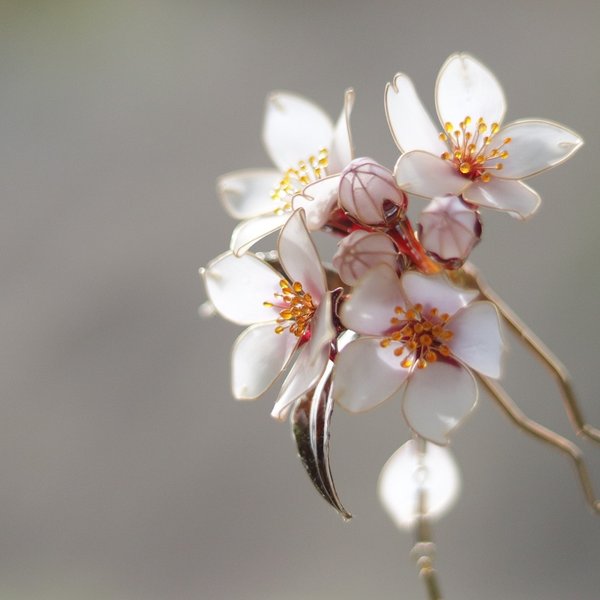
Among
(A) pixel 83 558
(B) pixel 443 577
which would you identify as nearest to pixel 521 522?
(B) pixel 443 577

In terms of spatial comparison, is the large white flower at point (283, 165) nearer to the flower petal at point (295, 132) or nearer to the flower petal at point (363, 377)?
the flower petal at point (295, 132)

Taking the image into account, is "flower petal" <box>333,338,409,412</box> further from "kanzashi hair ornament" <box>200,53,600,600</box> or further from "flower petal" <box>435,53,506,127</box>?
"flower petal" <box>435,53,506,127</box>

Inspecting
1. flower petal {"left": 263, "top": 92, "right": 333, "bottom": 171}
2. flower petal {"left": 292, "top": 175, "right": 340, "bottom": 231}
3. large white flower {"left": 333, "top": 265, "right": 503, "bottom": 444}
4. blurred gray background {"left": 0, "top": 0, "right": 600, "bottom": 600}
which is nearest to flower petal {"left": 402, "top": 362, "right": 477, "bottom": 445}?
large white flower {"left": 333, "top": 265, "right": 503, "bottom": 444}

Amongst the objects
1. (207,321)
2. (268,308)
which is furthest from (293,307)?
(207,321)

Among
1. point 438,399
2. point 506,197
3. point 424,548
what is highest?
point 506,197

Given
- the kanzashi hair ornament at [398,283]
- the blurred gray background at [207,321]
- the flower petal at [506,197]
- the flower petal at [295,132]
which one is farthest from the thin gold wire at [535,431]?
the blurred gray background at [207,321]

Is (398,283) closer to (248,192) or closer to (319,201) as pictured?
(319,201)

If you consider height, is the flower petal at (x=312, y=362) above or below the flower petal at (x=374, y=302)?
below
